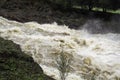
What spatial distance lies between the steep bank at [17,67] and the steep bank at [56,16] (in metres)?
9.89

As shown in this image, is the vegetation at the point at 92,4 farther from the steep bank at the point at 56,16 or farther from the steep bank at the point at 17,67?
the steep bank at the point at 17,67

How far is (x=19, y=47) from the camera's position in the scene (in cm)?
1597

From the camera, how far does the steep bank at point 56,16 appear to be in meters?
24.6

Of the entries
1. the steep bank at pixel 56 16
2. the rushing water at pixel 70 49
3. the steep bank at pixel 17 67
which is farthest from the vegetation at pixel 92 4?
the steep bank at pixel 17 67

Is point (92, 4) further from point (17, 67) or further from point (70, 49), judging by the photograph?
point (17, 67)

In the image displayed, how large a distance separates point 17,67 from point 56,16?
14.2 meters

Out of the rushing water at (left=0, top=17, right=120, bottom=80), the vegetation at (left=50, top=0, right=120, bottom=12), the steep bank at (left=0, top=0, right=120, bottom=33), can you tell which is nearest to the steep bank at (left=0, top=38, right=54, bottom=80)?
the rushing water at (left=0, top=17, right=120, bottom=80)

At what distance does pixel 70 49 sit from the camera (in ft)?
54.7

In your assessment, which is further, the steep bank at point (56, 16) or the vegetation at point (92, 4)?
the vegetation at point (92, 4)

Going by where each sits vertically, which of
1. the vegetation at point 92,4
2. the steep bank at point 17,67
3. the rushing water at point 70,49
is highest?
the steep bank at point 17,67

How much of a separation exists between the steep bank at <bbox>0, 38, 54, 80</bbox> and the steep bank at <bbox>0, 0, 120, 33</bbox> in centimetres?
989

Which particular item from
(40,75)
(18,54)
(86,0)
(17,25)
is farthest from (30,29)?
(86,0)

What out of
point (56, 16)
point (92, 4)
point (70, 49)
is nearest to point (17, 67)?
point (70, 49)

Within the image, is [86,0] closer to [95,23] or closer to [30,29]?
[95,23]
